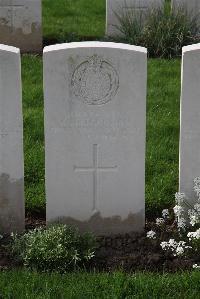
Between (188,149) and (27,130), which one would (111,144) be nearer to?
(188,149)

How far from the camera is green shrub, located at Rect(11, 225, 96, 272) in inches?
200

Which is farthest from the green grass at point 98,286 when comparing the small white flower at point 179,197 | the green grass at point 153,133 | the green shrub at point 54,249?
the green grass at point 153,133

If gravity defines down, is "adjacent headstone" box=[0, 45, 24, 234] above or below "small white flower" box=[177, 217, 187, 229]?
above

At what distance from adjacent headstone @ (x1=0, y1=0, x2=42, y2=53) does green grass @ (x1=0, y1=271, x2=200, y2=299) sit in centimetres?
581

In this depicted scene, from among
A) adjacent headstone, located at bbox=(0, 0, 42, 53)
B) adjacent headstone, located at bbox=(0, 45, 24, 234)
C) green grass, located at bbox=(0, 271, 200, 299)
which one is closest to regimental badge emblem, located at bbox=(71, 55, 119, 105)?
adjacent headstone, located at bbox=(0, 45, 24, 234)

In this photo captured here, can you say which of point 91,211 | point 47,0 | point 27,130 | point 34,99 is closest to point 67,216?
point 91,211

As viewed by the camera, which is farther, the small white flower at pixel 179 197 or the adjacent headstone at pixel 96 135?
the small white flower at pixel 179 197

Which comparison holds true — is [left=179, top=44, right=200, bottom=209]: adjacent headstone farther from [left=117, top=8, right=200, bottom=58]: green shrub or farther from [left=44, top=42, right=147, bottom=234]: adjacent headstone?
[left=117, top=8, right=200, bottom=58]: green shrub

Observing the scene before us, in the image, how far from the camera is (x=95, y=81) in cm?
536

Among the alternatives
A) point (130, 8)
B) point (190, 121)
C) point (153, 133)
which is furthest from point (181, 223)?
point (130, 8)

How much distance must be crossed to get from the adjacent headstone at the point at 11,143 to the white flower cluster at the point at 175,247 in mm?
1062

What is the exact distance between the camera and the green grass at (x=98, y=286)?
473cm

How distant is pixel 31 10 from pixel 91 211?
5220 millimetres

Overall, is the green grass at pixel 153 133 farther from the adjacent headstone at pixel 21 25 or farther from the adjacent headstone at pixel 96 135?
the adjacent headstone at pixel 21 25
